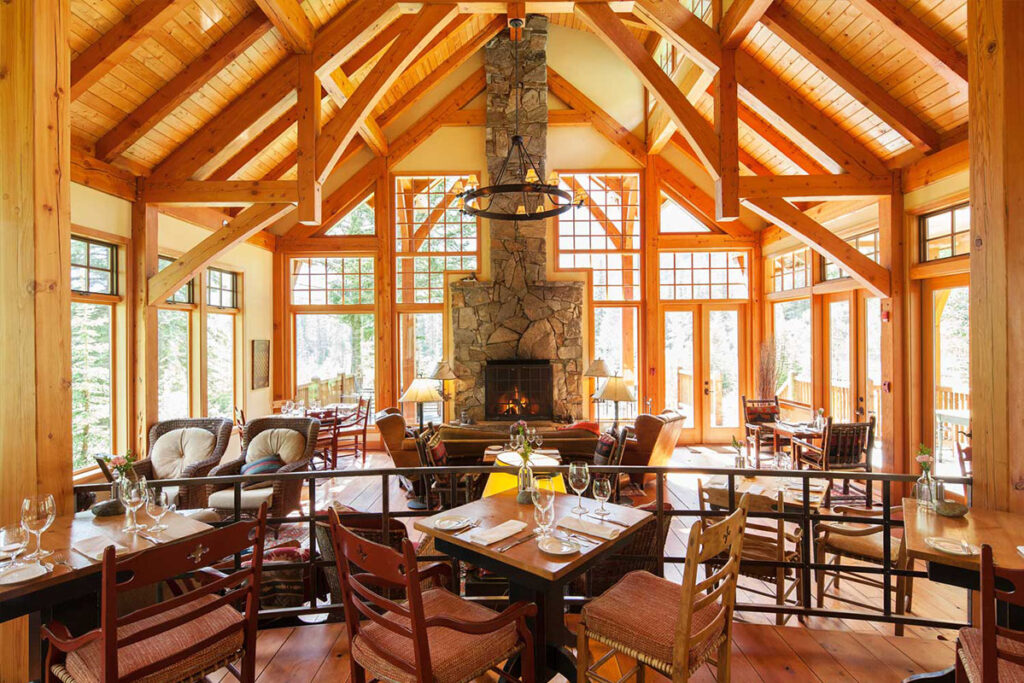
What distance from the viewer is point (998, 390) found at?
88.4 inches

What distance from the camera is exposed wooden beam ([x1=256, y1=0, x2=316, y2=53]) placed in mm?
4434

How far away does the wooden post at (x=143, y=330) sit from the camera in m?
5.27

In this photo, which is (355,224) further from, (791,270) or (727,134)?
(791,270)

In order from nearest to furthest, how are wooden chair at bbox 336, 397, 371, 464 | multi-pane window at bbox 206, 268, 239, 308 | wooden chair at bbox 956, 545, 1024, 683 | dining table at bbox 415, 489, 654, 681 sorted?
wooden chair at bbox 956, 545, 1024, 683, dining table at bbox 415, 489, 654, 681, multi-pane window at bbox 206, 268, 239, 308, wooden chair at bbox 336, 397, 371, 464

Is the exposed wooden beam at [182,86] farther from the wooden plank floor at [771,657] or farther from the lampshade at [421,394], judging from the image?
the wooden plank floor at [771,657]

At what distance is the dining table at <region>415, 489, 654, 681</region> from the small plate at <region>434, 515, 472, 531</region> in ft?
0.05

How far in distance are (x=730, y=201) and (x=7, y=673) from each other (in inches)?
228

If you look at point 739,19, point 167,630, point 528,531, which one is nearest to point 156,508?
point 167,630

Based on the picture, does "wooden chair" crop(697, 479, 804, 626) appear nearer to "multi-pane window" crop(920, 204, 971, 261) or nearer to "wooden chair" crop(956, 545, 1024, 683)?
"wooden chair" crop(956, 545, 1024, 683)

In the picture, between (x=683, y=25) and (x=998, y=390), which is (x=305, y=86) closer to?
(x=683, y=25)

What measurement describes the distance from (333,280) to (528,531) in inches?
289

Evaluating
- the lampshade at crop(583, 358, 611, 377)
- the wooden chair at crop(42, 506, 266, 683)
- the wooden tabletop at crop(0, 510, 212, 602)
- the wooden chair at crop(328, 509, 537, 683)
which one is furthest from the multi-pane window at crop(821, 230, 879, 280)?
the wooden tabletop at crop(0, 510, 212, 602)

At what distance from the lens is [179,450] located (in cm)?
495

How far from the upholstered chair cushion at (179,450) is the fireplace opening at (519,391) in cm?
387
